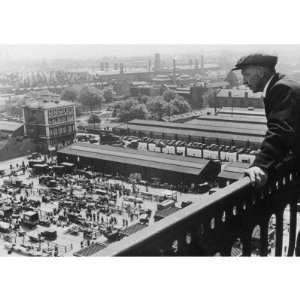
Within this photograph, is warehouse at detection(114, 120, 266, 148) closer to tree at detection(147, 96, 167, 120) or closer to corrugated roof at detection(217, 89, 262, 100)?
tree at detection(147, 96, 167, 120)

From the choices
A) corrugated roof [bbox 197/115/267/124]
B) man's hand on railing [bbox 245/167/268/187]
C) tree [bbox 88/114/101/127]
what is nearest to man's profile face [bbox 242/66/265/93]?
man's hand on railing [bbox 245/167/268/187]

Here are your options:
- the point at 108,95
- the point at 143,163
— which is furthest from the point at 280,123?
the point at 108,95

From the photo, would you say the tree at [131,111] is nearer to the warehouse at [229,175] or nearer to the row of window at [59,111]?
the row of window at [59,111]

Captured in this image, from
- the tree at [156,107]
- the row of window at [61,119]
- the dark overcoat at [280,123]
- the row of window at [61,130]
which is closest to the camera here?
the dark overcoat at [280,123]

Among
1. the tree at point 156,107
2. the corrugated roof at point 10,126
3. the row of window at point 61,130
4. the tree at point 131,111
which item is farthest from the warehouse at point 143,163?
the tree at point 156,107

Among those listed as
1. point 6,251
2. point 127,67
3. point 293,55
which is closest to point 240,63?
point 293,55

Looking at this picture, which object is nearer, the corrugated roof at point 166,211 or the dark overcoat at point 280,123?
the dark overcoat at point 280,123

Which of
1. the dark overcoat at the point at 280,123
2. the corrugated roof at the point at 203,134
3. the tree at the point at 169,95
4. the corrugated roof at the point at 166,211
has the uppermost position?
the dark overcoat at the point at 280,123
